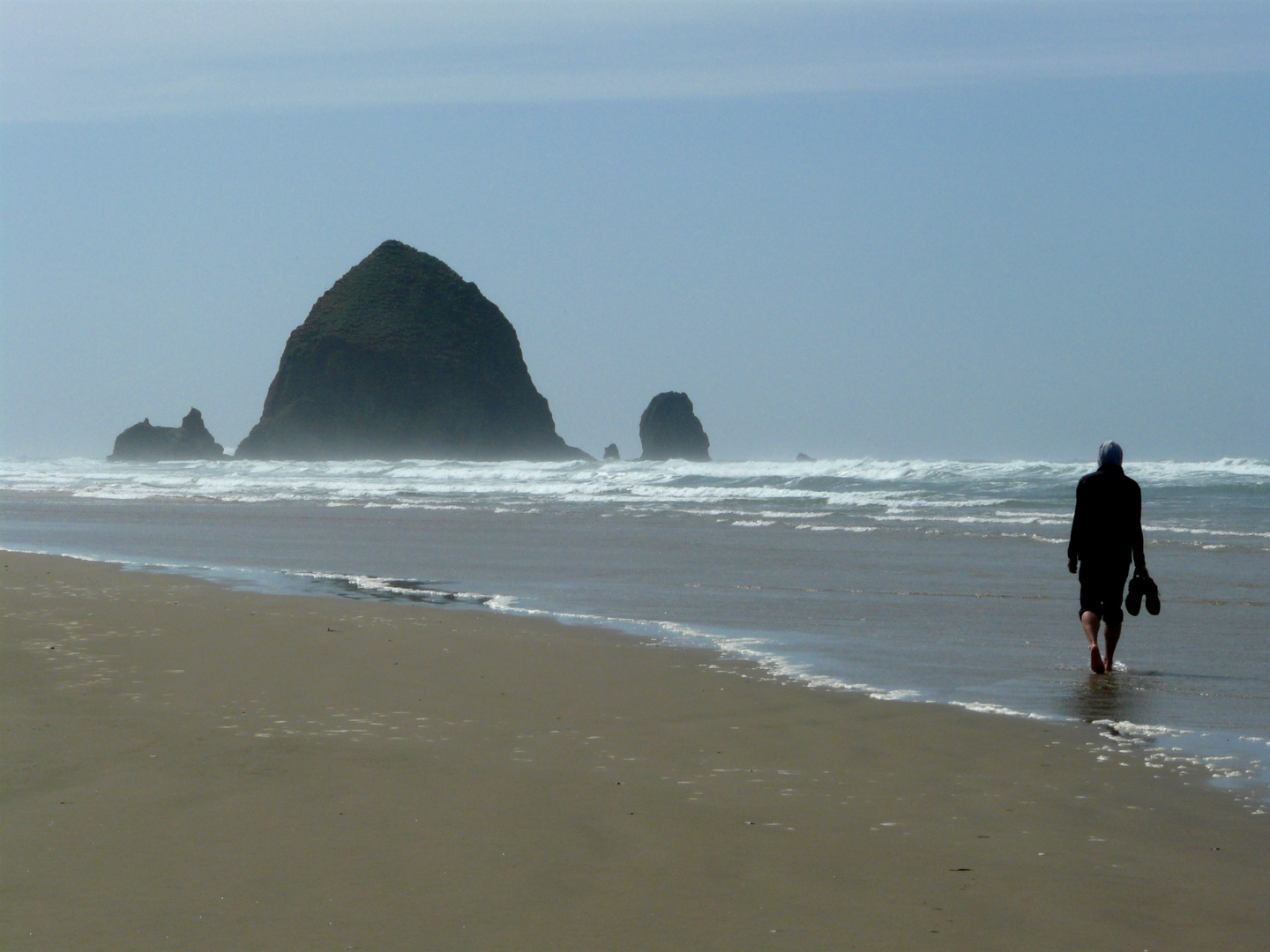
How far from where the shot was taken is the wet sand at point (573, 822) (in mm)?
3104

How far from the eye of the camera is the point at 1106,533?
25.9 feet

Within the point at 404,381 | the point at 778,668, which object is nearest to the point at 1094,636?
the point at 778,668

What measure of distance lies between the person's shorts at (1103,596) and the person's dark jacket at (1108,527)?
36 mm

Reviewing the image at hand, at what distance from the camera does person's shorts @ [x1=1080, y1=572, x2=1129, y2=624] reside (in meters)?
7.62

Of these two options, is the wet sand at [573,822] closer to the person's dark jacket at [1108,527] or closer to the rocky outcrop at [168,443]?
the person's dark jacket at [1108,527]

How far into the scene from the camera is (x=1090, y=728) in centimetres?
559

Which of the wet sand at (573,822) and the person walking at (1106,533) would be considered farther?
the person walking at (1106,533)

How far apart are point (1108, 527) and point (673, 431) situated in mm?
101463

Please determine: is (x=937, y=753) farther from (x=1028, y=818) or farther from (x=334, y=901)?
(x=334, y=901)

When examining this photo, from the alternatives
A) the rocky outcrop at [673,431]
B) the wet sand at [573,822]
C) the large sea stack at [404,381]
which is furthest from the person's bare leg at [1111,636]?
the rocky outcrop at [673,431]

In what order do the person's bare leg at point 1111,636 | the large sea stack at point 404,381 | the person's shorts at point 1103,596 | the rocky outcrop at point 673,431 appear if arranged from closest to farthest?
the person's bare leg at point 1111,636 → the person's shorts at point 1103,596 → the large sea stack at point 404,381 → the rocky outcrop at point 673,431

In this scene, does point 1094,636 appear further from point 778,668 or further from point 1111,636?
point 778,668

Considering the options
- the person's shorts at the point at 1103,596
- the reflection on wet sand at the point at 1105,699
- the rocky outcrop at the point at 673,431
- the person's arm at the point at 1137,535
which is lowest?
the reflection on wet sand at the point at 1105,699

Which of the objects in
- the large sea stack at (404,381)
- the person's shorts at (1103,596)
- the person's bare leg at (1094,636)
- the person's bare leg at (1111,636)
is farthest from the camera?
the large sea stack at (404,381)
